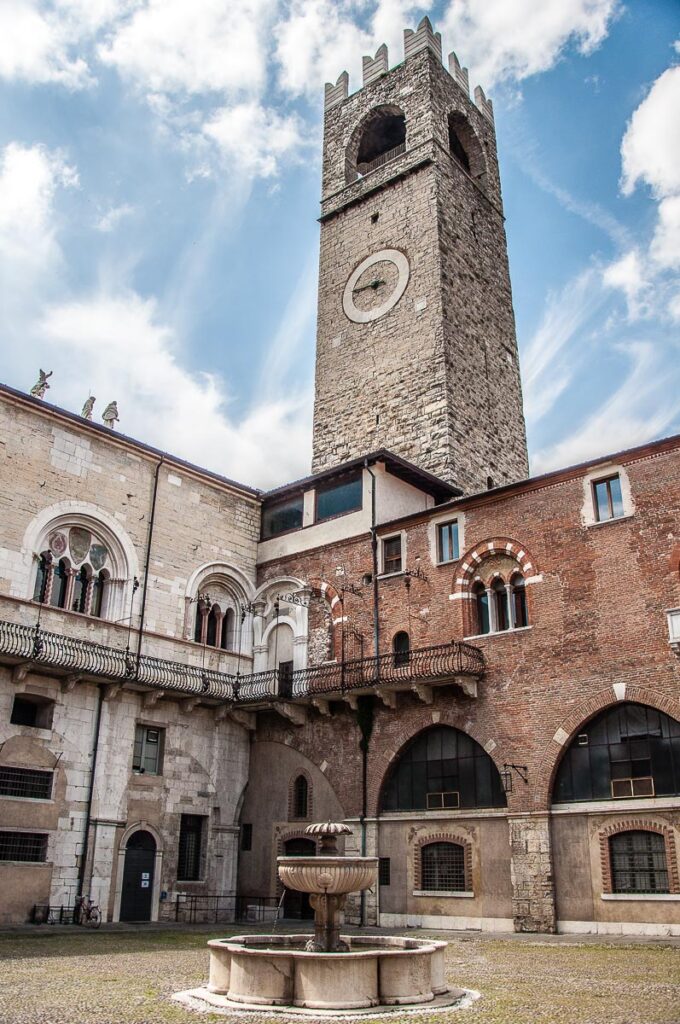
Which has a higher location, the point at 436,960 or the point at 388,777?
the point at 388,777

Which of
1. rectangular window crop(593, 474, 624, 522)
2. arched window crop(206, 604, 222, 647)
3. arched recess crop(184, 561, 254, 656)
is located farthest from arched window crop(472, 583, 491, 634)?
arched window crop(206, 604, 222, 647)

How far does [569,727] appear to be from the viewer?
18953mm

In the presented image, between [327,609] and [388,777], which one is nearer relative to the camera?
[388,777]

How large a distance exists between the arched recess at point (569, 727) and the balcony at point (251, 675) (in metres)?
2.32

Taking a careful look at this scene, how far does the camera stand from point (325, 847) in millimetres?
12000

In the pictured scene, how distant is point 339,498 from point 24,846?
12322mm

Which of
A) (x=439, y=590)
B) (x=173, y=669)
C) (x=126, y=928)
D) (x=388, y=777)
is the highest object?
(x=439, y=590)

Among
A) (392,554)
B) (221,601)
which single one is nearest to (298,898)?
(221,601)

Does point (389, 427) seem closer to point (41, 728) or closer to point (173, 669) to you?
point (173, 669)

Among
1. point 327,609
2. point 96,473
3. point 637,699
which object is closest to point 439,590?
point 327,609

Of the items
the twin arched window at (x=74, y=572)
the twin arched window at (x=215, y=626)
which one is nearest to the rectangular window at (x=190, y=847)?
the twin arched window at (x=215, y=626)

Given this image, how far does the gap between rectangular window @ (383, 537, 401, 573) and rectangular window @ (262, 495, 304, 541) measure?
3.72 m

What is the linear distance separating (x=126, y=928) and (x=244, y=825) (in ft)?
17.6

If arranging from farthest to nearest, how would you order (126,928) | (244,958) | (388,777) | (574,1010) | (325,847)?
Answer: (388,777)
(126,928)
(325,847)
(244,958)
(574,1010)
